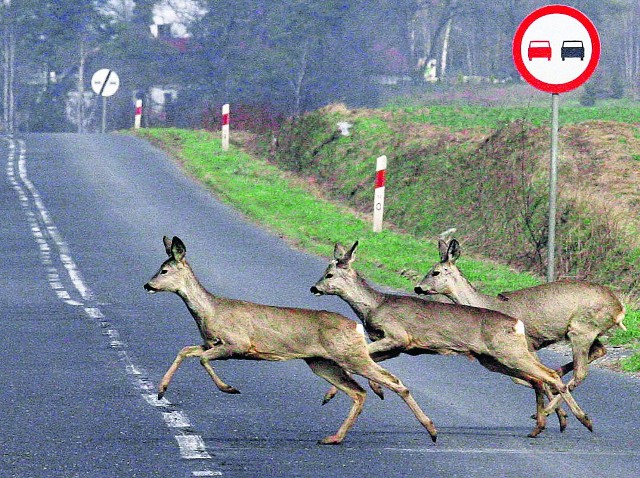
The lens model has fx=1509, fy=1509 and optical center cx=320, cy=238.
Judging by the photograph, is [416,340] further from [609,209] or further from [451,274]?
[609,209]

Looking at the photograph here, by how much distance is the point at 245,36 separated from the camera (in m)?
85.6

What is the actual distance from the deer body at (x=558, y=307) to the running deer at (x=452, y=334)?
2.49 ft

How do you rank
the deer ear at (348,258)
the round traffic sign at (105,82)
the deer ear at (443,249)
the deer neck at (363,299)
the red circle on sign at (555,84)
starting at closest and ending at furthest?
the deer neck at (363,299) < the deer ear at (348,258) < the deer ear at (443,249) < the red circle on sign at (555,84) < the round traffic sign at (105,82)

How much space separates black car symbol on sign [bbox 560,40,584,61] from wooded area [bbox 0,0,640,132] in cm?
5555

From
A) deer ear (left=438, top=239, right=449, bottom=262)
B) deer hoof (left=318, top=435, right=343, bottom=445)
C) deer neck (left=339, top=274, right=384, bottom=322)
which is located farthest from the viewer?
deer ear (left=438, top=239, right=449, bottom=262)

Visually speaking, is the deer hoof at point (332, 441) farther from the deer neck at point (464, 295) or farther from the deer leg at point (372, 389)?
the deer neck at point (464, 295)

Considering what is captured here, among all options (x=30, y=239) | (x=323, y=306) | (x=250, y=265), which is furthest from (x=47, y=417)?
(x=30, y=239)

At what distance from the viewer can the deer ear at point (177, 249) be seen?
33.0 ft

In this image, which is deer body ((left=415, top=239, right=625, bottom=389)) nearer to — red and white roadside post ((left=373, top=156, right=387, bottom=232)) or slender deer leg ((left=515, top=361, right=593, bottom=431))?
slender deer leg ((left=515, top=361, right=593, bottom=431))

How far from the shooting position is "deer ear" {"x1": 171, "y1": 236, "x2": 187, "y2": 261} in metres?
10.0

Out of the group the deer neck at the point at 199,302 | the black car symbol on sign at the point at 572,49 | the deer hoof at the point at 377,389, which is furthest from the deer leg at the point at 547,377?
the black car symbol on sign at the point at 572,49

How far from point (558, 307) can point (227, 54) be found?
249 ft

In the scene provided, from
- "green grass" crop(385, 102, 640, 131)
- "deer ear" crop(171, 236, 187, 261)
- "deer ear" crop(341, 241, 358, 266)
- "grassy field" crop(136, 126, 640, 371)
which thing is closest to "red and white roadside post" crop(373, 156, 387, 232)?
"grassy field" crop(136, 126, 640, 371)

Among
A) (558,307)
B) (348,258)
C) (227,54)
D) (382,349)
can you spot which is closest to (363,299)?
(348,258)
